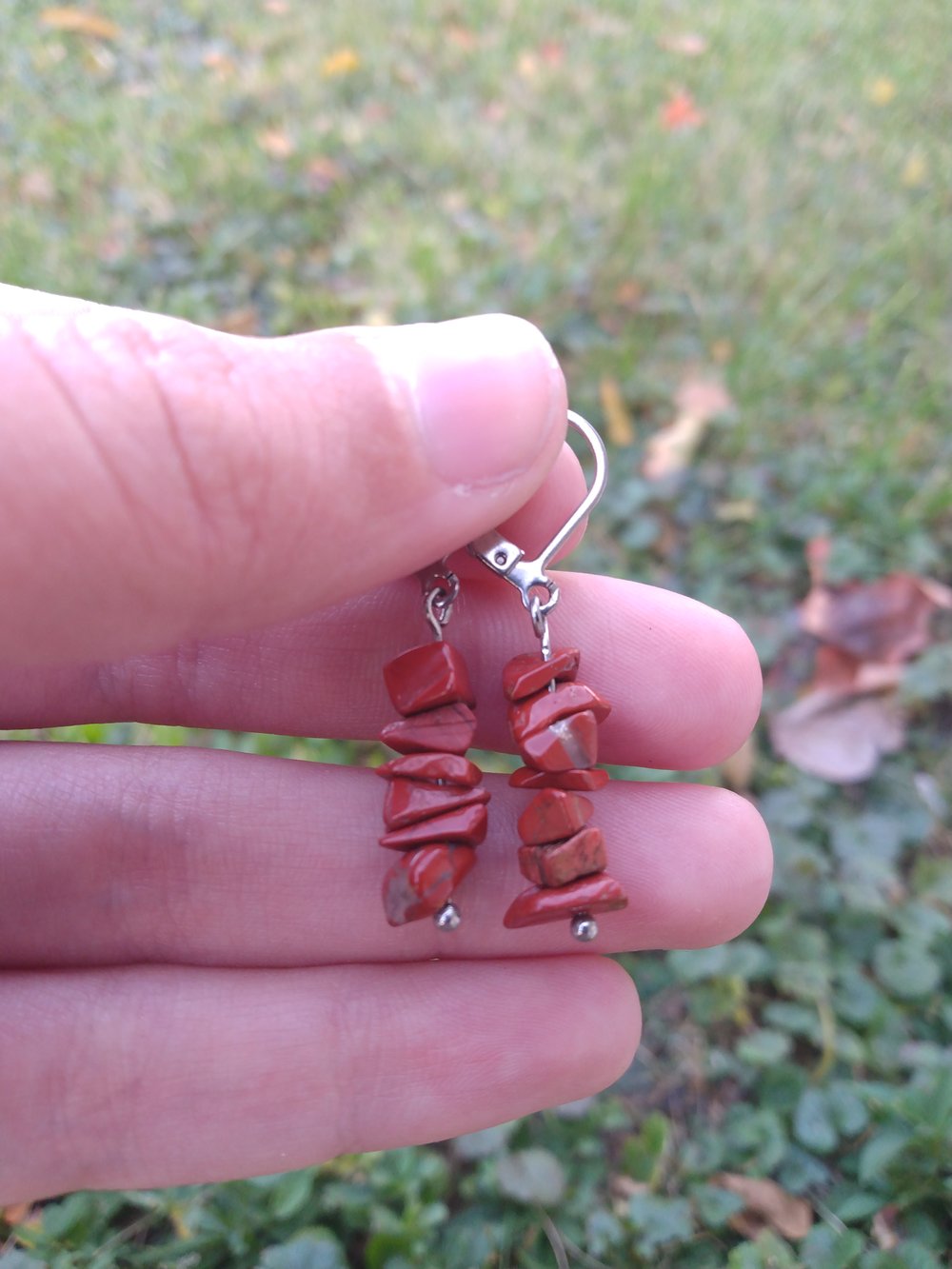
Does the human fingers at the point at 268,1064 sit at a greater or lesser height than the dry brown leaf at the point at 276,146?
lesser

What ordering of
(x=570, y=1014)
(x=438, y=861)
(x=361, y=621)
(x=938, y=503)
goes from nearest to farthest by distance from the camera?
1. (x=438, y=861)
2. (x=570, y=1014)
3. (x=361, y=621)
4. (x=938, y=503)

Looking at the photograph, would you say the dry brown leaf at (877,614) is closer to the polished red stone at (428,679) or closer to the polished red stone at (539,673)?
the polished red stone at (539,673)

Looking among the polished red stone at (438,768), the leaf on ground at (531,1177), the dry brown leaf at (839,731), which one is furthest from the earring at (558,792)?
the dry brown leaf at (839,731)

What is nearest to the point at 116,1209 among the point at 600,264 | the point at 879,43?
the point at 600,264

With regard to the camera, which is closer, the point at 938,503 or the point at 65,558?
the point at 65,558

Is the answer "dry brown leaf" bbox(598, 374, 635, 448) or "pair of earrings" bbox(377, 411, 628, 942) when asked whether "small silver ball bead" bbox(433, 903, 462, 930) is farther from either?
"dry brown leaf" bbox(598, 374, 635, 448)

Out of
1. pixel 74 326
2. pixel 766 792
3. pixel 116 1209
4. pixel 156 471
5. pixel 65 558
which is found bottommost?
pixel 116 1209

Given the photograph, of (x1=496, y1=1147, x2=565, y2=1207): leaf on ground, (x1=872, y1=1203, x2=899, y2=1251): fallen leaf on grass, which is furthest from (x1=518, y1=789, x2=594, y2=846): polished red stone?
(x1=872, y1=1203, x2=899, y2=1251): fallen leaf on grass

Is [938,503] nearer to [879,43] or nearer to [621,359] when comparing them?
[621,359]
